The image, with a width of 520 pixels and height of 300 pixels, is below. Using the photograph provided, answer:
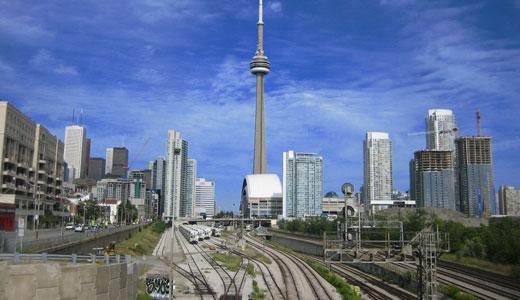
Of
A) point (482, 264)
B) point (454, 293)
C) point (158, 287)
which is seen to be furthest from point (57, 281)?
point (482, 264)

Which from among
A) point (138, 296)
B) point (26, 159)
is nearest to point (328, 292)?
point (138, 296)

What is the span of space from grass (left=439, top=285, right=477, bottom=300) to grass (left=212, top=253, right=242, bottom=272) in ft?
85.4

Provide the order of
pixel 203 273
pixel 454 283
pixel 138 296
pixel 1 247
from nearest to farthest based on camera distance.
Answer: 1. pixel 1 247
2. pixel 138 296
3. pixel 454 283
4. pixel 203 273

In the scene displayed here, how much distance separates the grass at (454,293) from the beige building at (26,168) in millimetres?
62029

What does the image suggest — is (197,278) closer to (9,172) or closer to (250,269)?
(250,269)

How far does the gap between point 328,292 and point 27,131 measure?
3507 inches

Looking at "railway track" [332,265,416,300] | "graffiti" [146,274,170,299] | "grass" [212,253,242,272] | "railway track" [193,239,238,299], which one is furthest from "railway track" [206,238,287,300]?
"graffiti" [146,274,170,299]

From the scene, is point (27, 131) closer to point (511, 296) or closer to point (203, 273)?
point (203, 273)

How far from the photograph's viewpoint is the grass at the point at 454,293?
156ft

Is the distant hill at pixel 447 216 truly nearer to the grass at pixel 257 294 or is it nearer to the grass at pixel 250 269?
the grass at pixel 250 269

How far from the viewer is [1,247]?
119 ft

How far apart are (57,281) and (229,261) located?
51695mm

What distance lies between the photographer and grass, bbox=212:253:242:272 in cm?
6946

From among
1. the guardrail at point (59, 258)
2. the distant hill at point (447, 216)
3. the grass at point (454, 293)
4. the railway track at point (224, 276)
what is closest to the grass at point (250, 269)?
the railway track at point (224, 276)
